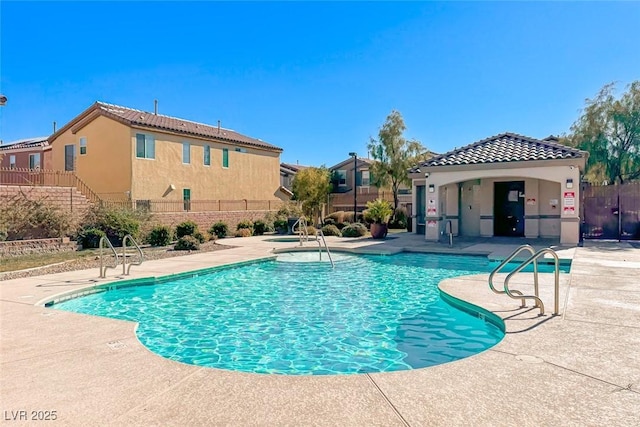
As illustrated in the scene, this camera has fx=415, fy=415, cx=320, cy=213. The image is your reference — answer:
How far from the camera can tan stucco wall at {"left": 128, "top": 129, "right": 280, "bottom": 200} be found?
24266mm

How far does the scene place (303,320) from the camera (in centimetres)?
724

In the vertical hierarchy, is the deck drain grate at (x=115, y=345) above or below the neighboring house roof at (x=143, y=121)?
below

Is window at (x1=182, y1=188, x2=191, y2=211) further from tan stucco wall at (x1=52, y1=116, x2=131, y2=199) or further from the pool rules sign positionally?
the pool rules sign

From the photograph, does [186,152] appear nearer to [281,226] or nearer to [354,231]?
[281,226]

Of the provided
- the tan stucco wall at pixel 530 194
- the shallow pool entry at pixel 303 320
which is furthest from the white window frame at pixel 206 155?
the shallow pool entry at pixel 303 320

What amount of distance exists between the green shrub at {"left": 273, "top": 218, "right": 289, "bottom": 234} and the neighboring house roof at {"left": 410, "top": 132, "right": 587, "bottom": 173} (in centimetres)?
942

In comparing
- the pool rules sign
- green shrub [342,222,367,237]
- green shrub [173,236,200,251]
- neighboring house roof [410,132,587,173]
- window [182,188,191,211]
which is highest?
neighboring house roof [410,132,587,173]

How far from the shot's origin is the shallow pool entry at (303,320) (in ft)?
18.2

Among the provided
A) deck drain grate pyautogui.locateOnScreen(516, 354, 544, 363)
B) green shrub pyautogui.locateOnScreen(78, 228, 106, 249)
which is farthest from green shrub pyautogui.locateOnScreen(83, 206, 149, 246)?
deck drain grate pyautogui.locateOnScreen(516, 354, 544, 363)

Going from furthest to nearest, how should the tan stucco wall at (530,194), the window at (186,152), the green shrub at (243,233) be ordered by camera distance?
the window at (186,152) < the green shrub at (243,233) < the tan stucco wall at (530,194)

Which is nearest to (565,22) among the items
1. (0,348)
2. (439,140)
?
(0,348)

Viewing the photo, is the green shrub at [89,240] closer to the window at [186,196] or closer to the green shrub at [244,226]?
the green shrub at [244,226]

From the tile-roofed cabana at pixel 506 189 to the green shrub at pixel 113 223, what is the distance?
12.8 meters

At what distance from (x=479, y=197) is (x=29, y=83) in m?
20.7
